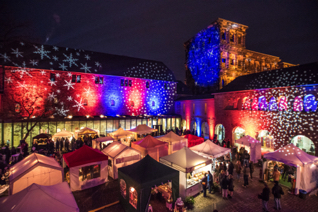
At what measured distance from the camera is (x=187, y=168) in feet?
25.7

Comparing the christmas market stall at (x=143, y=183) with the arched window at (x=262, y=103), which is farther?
the arched window at (x=262, y=103)

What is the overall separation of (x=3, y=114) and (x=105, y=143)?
38.3 ft

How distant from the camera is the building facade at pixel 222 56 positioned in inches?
1077

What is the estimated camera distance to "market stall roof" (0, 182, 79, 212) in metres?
4.57

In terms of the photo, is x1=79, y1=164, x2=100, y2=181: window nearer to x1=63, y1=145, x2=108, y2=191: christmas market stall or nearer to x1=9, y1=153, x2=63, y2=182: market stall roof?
x1=63, y1=145, x2=108, y2=191: christmas market stall

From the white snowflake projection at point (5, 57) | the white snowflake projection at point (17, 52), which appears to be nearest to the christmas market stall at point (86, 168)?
the white snowflake projection at point (5, 57)

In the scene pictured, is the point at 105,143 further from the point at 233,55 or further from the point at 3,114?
the point at 233,55

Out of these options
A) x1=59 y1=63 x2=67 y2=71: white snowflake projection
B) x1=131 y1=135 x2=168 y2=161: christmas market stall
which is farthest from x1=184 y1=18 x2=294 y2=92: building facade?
x1=59 y1=63 x2=67 y2=71: white snowflake projection

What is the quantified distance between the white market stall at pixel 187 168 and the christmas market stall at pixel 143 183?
2.41 ft

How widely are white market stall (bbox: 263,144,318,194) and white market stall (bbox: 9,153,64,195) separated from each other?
39.8 feet

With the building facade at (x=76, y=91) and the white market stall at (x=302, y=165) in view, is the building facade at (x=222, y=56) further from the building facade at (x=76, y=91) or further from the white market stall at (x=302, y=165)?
the white market stall at (x=302, y=165)

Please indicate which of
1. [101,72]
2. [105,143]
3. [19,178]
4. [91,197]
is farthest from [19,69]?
[91,197]

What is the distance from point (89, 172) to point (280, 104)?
1603cm

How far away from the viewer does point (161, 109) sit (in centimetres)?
2780
